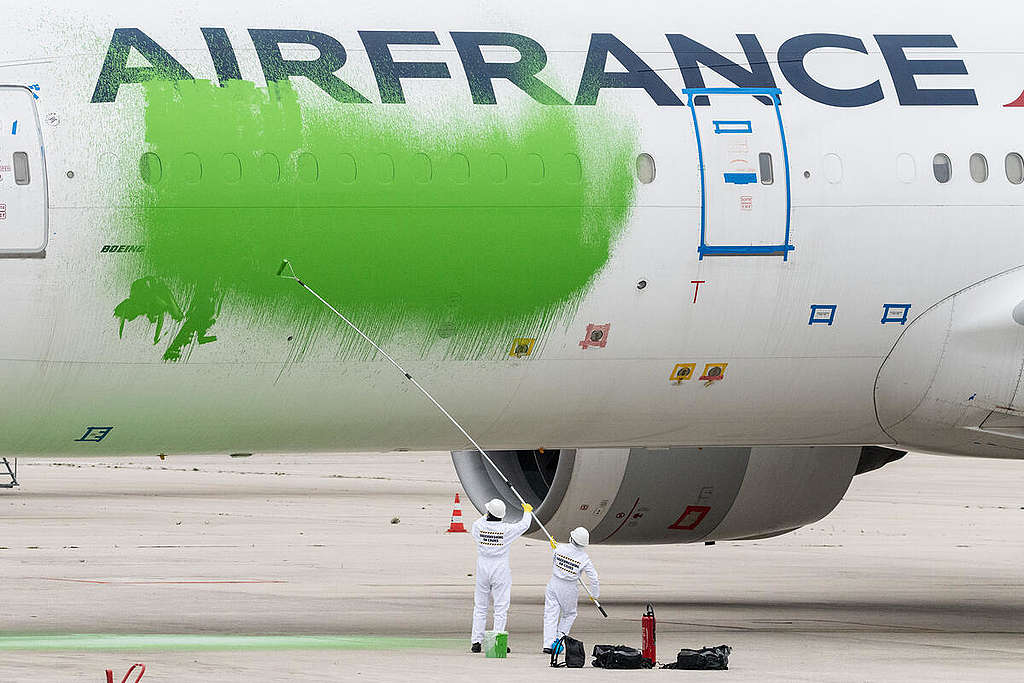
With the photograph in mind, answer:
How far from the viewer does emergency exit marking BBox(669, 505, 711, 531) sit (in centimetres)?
1717

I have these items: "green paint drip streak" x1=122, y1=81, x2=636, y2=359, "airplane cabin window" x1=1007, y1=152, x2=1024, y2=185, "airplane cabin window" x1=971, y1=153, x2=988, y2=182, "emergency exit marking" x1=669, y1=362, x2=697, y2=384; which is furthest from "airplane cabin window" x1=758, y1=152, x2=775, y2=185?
"airplane cabin window" x1=1007, y1=152, x2=1024, y2=185

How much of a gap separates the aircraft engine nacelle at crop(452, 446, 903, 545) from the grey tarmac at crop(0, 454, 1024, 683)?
88 centimetres

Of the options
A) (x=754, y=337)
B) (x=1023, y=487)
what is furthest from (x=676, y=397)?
(x=1023, y=487)

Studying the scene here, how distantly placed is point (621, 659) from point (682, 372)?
207 cm

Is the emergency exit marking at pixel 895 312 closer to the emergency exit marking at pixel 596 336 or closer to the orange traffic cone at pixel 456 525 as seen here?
the emergency exit marking at pixel 596 336

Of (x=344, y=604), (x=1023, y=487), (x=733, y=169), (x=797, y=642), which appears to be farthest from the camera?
(x=1023, y=487)

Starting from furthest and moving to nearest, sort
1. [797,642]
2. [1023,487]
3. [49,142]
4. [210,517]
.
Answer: [1023,487], [210,517], [797,642], [49,142]

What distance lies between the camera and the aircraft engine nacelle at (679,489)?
16.8m

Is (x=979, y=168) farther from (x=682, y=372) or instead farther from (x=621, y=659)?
(x=621, y=659)

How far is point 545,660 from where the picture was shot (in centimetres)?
1462

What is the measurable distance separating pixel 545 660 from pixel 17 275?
15.0ft

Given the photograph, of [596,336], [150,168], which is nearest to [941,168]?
[596,336]

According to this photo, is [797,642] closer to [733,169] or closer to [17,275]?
[733,169]

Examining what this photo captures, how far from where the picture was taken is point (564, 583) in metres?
14.7
